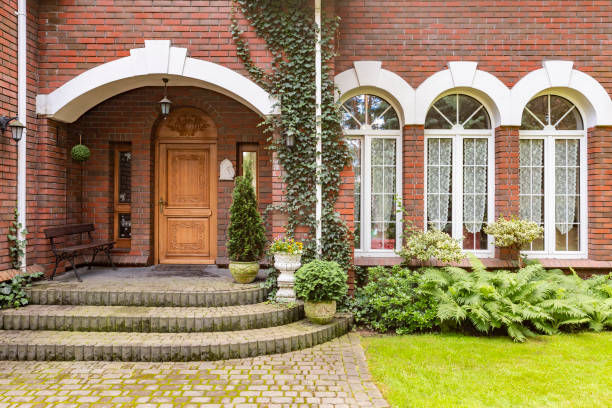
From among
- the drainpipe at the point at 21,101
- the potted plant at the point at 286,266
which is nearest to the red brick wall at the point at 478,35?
the potted plant at the point at 286,266

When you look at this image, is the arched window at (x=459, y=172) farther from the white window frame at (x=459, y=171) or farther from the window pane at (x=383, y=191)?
the window pane at (x=383, y=191)

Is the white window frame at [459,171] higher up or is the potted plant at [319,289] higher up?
the white window frame at [459,171]

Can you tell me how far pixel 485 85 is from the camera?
6.08 metres

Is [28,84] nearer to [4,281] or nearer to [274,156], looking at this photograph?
[4,281]

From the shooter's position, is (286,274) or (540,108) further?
(540,108)

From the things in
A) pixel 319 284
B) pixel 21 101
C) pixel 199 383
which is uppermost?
pixel 21 101

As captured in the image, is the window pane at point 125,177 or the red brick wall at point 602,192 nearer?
the red brick wall at point 602,192

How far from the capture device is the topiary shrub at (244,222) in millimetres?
5285

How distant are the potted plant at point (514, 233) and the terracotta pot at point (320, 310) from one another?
2.81m

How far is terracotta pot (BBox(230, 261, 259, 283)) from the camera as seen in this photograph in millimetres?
5391

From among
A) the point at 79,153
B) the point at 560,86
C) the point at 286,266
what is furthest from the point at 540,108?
the point at 79,153

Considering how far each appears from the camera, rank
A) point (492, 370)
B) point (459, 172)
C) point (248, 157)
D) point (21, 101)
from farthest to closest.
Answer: point (248, 157)
point (459, 172)
point (21, 101)
point (492, 370)

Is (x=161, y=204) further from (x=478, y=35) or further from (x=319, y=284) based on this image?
(x=478, y=35)

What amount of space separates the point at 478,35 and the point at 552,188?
8.72ft
